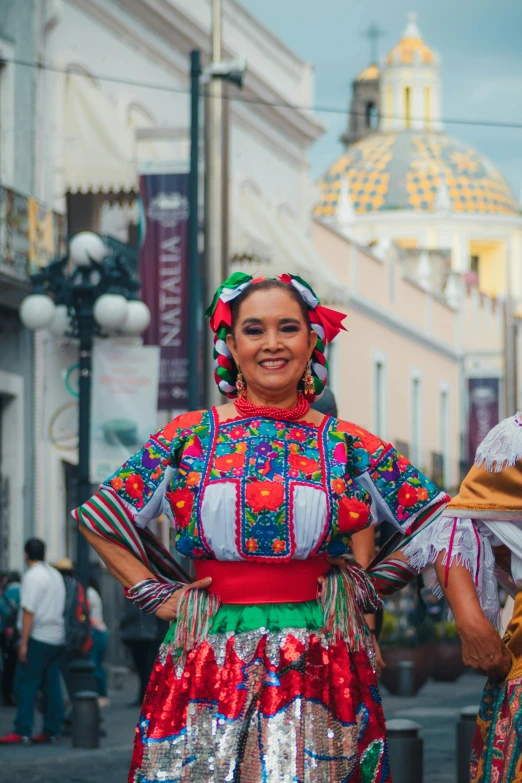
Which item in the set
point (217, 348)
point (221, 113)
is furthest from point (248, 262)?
point (217, 348)

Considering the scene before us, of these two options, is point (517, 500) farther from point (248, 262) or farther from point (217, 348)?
point (248, 262)

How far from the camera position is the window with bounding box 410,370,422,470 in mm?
43184

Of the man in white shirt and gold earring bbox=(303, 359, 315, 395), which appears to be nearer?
gold earring bbox=(303, 359, 315, 395)

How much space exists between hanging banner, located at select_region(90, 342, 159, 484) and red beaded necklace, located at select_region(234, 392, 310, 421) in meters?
12.1

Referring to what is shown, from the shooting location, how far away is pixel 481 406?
47.6 meters

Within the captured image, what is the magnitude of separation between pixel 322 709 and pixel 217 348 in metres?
1.15

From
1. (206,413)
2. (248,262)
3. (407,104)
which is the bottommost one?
(206,413)

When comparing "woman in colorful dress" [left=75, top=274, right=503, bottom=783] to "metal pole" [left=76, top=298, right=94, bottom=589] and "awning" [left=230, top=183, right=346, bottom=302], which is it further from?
"awning" [left=230, top=183, right=346, bottom=302]

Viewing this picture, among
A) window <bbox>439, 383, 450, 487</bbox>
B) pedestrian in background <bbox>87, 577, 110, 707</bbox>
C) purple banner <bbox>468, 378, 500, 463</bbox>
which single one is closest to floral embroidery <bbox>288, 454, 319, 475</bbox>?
pedestrian in background <bbox>87, 577, 110, 707</bbox>

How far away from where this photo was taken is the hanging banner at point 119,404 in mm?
17766

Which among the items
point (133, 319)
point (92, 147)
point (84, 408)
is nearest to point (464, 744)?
point (84, 408)

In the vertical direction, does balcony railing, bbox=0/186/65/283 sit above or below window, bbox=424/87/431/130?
below

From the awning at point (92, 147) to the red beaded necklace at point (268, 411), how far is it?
18.3 metres

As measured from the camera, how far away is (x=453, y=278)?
164ft
